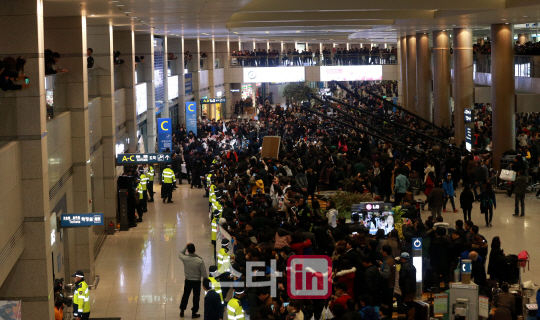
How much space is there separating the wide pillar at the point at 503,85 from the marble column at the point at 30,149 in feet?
56.0

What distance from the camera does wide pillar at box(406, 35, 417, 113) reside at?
36.7 meters

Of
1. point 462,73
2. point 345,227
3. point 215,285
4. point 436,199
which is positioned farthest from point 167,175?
point 462,73

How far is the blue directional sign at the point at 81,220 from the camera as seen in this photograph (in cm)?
1117

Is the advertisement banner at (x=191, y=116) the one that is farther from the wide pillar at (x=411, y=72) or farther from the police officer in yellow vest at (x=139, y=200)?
the police officer in yellow vest at (x=139, y=200)

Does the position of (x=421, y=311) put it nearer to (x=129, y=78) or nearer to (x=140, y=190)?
(x=140, y=190)

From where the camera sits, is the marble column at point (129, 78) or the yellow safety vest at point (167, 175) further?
the marble column at point (129, 78)

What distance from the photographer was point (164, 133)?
83.9ft

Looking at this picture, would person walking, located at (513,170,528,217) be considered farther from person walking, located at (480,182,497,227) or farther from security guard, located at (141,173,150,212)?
security guard, located at (141,173,150,212)

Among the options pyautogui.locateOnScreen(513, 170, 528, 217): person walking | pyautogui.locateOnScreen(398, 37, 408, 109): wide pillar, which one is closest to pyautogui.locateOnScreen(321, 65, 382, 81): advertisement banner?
pyautogui.locateOnScreen(398, 37, 408, 109): wide pillar

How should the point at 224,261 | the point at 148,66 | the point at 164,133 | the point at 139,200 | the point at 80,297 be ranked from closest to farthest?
1. the point at 80,297
2. the point at 224,261
3. the point at 139,200
4. the point at 164,133
5. the point at 148,66

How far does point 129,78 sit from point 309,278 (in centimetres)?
1390

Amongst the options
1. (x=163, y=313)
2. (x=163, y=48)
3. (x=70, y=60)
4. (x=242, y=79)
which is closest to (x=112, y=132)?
(x=70, y=60)

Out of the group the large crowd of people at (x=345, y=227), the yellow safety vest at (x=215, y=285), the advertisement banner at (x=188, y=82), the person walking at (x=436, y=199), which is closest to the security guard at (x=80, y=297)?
the large crowd of people at (x=345, y=227)

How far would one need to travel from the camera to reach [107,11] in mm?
13953
